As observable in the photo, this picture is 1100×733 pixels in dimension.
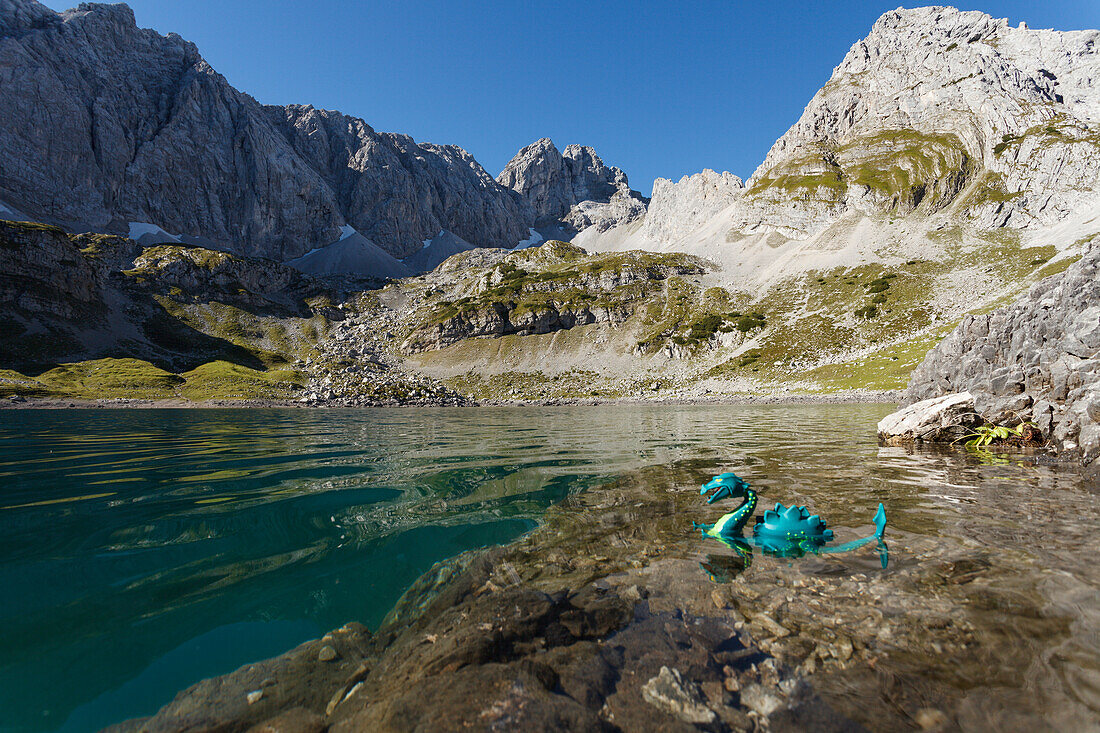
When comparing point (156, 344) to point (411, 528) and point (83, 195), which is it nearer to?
point (83, 195)

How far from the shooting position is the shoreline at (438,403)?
217ft

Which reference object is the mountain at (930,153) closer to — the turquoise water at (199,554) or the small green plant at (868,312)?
→ the small green plant at (868,312)

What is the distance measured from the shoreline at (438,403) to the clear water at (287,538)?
60697 millimetres

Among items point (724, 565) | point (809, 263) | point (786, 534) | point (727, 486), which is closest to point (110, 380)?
point (727, 486)

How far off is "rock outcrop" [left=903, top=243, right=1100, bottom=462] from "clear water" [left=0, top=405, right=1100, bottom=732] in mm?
3900

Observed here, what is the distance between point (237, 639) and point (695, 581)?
5.86 m

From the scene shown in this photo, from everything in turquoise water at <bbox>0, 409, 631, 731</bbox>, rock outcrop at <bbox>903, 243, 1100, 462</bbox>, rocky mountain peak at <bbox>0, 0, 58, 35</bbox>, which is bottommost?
turquoise water at <bbox>0, 409, 631, 731</bbox>

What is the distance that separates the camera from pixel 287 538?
8062mm

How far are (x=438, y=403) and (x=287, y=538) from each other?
8332 cm

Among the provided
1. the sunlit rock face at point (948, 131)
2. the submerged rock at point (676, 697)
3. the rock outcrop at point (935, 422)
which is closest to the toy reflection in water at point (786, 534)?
the submerged rock at point (676, 697)

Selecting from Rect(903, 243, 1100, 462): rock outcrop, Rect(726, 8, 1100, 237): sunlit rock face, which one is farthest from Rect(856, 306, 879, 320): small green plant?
Rect(903, 243, 1100, 462): rock outcrop

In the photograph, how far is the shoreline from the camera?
217ft

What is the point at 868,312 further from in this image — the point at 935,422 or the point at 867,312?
the point at 935,422

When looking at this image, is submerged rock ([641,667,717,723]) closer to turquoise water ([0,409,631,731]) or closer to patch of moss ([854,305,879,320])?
turquoise water ([0,409,631,731])
